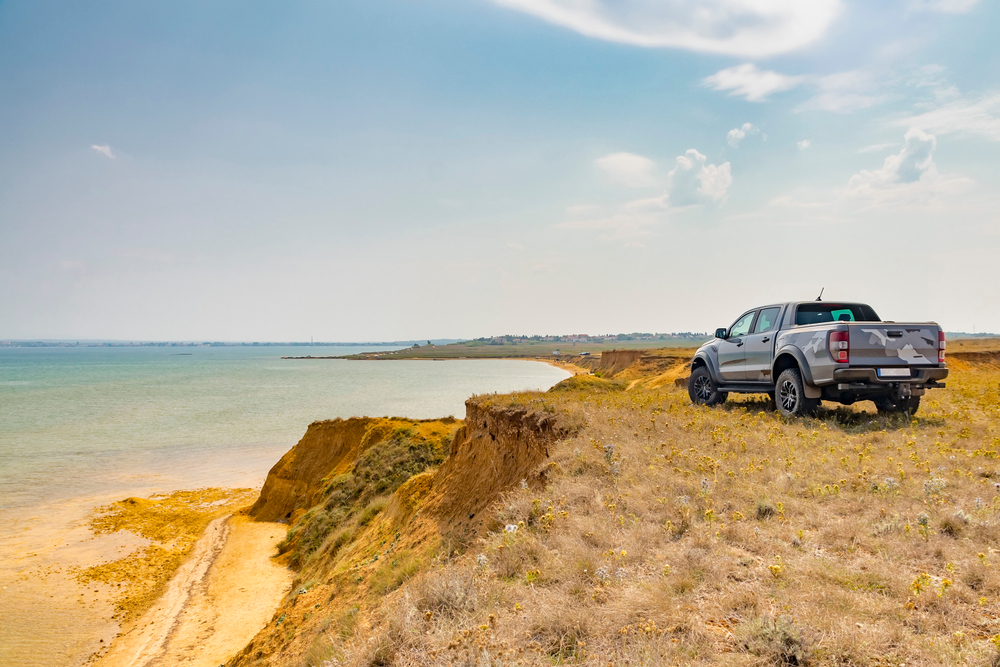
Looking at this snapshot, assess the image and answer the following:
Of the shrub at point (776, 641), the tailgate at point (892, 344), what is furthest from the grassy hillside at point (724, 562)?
the tailgate at point (892, 344)

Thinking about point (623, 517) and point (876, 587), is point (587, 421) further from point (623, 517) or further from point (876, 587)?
point (876, 587)

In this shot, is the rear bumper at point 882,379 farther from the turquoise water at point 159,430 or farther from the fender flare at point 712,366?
the turquoise water at point 159,430

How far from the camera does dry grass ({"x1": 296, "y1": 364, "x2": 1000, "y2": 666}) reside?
3.97m

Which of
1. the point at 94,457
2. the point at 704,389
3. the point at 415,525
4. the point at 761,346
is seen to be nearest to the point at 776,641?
the point at 761,346

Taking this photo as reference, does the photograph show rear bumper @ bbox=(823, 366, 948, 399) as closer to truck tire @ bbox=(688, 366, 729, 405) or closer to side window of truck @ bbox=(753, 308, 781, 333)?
side window of truck @ bbox=(753, 308, 781, 333)

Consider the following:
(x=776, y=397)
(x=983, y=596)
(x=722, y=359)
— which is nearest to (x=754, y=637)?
(x=983, y=596)

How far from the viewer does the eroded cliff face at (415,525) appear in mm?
9859

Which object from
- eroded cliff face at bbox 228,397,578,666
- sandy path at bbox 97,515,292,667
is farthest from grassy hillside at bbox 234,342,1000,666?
sandy path at bbox 97,515,292,667

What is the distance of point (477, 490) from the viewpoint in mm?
12062

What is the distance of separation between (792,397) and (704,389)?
9.39 feet

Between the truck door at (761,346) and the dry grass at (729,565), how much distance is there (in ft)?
9.58

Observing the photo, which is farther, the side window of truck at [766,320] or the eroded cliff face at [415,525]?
the side window of truck at [766,320]

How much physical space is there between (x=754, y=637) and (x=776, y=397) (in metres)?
8.46

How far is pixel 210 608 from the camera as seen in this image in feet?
53.7
